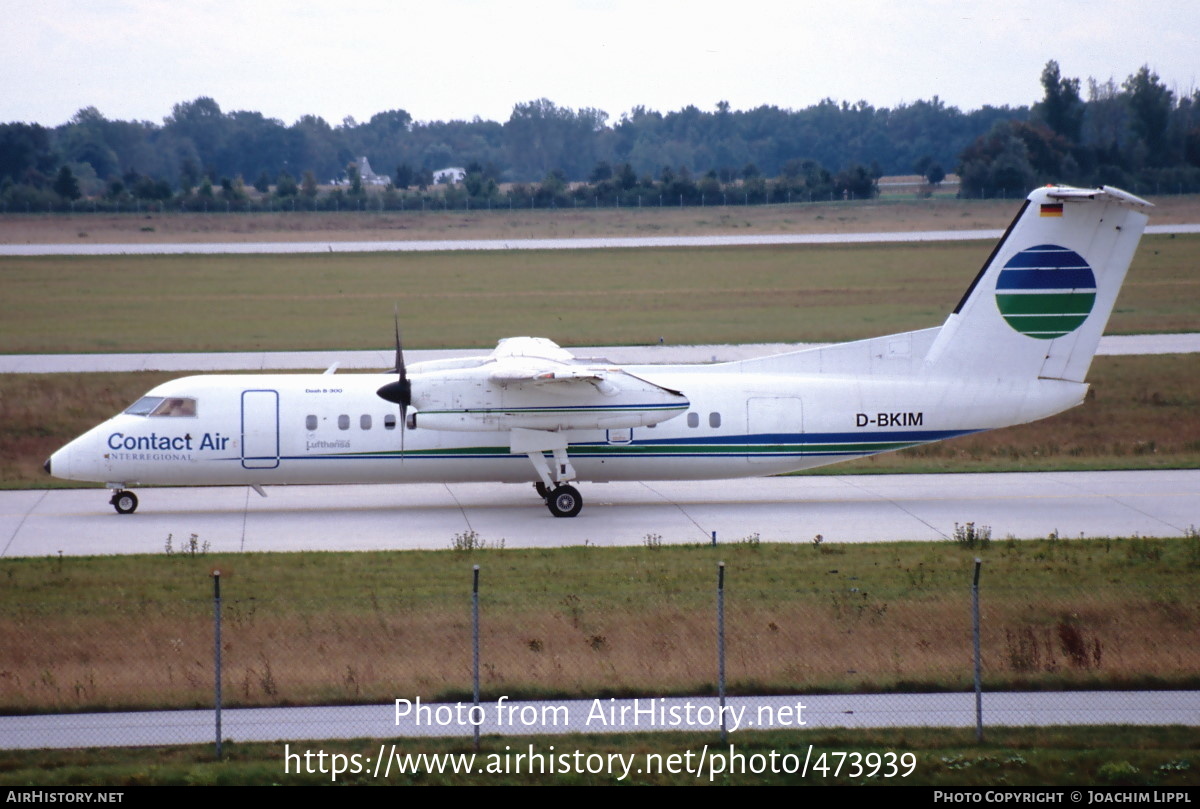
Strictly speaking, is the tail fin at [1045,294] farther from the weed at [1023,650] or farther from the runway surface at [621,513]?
the weed at [1023,650]

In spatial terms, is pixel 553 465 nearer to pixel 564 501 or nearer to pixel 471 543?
pixel 564 501

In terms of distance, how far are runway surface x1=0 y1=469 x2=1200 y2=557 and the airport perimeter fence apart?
4.23m

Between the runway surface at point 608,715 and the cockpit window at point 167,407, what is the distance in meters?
11.4

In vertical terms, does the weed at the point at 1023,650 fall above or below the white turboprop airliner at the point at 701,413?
below

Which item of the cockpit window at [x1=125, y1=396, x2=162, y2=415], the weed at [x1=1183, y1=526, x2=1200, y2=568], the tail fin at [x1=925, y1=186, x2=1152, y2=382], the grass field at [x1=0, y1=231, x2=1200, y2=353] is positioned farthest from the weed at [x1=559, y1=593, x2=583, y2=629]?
the grass field at [x1=0, y1=231, x2=1200, y2=353]

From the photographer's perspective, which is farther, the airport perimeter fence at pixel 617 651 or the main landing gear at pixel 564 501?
the main landing gear at pixel 564 501

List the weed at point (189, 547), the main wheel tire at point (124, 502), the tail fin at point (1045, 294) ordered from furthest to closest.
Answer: the main wheel tire at point (124, 502) → the tail fin at point (1045, 294) → the weed at point (189, 547)

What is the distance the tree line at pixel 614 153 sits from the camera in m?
85.8

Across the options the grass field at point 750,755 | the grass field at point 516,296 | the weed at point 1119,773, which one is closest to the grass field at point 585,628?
the grass field at point 750,755

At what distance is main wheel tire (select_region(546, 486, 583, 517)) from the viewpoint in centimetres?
2295

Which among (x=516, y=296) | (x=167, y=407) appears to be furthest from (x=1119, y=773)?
(x=516, y=296)

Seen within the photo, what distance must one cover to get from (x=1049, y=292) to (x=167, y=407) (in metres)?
16.8
